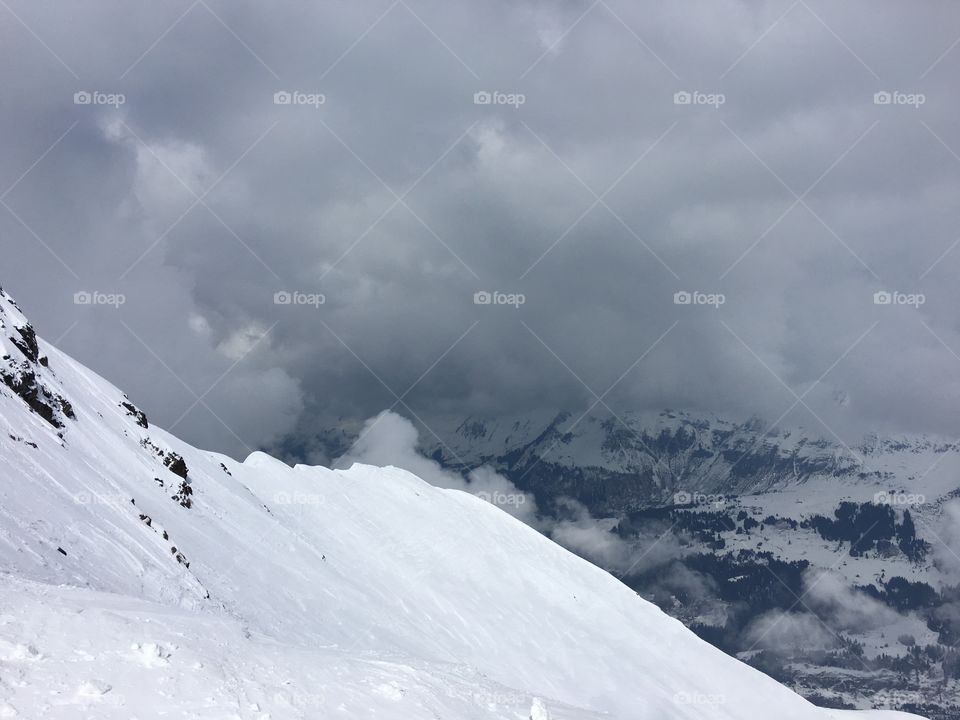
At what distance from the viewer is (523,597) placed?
100812mm

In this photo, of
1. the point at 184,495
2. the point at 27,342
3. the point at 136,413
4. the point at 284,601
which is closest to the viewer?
the point at 284,601

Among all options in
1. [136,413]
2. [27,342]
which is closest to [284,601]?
[136,413]

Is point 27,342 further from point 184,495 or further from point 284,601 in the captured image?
point 284,601

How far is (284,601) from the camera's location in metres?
50.2

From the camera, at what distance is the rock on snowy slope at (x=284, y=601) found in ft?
62.7

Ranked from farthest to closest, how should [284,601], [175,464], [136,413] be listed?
[136,413] → [175,464] → [284,601]

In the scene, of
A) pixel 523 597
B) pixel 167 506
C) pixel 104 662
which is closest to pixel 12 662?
pixel 104 662

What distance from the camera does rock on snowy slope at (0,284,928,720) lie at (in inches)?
753

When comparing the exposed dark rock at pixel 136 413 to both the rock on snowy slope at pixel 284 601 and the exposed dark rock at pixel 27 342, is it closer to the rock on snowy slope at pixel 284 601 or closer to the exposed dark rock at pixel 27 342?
the rock on snowy slope at pixel 284 601

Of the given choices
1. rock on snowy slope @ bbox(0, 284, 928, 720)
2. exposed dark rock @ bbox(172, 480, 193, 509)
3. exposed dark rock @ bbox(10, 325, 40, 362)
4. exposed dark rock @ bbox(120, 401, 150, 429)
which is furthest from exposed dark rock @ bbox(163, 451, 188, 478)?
exposed dark rock @ bbox(10, 325, 40, 362)

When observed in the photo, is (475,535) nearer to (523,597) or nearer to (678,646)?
(523,597)

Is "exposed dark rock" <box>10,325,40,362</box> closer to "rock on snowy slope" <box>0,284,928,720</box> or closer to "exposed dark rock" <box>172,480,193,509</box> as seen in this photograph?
"rock on snowy slope" <box>0,284,928,720</box>

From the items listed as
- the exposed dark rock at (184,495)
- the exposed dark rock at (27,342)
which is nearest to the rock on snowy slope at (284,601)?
the exposed dark rock at (184,495)

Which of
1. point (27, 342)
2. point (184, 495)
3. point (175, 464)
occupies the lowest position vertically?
point (184, 495)
